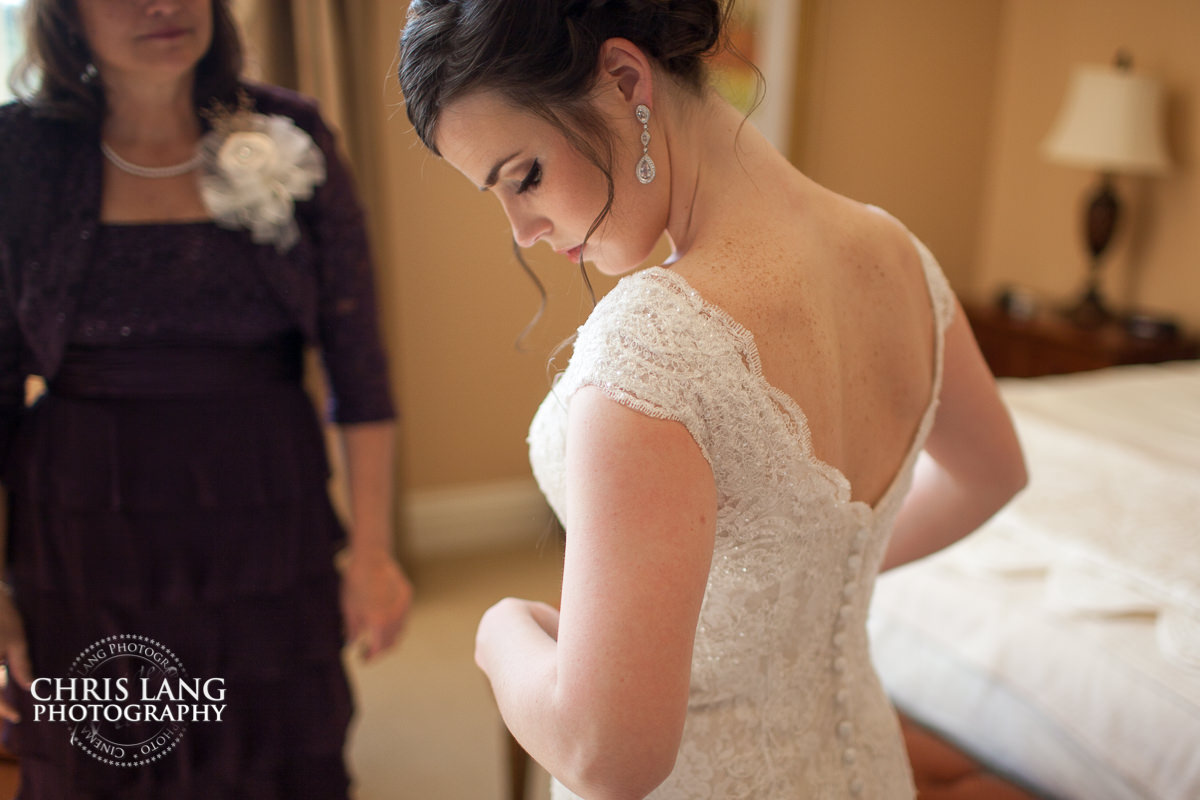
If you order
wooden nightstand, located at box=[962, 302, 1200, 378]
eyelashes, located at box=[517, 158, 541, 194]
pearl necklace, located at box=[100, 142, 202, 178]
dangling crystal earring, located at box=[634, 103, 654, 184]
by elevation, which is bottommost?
wooden nightstand, located at box=[962, 302, 1200, 378]

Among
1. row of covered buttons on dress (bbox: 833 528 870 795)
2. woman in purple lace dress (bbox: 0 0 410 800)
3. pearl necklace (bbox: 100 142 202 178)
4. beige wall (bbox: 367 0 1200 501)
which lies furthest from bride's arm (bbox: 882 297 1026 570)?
beige wall (bbox: 367 0 1200 501)

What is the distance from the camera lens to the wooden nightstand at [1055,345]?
321 centimetres

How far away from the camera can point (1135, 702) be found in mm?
1225

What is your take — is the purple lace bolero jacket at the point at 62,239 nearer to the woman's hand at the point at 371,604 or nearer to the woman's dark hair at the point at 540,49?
the woman's hand at the point at 371,604

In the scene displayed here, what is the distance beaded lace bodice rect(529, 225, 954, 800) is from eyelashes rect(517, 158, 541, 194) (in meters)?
0.11

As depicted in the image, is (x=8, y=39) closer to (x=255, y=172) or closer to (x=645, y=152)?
(x=255, y=172)

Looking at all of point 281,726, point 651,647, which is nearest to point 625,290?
point 651,647

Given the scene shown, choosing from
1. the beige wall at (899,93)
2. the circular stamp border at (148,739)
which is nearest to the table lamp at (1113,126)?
the beige wall at (899,93)

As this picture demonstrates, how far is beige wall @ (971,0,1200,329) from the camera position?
3.33 meters

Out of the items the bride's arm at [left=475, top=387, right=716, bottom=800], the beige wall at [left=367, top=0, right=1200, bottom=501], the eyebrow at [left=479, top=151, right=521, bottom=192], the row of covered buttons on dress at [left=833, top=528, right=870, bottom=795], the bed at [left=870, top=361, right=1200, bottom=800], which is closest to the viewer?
the bride's arm at [left=475, top=387, right=716, bottom=800]

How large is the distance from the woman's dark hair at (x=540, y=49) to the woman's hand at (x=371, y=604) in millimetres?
808

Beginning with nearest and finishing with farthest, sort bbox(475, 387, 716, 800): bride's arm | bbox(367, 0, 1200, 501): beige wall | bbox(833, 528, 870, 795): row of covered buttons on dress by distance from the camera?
bbox(475, 387, 716, 800): bride's arm, bbox(833, 528, 870, 795): row of covered buttons on dress, bbox(367, 0, 1200, 501): beige wall

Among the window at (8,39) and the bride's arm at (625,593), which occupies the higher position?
the window at (8,39)

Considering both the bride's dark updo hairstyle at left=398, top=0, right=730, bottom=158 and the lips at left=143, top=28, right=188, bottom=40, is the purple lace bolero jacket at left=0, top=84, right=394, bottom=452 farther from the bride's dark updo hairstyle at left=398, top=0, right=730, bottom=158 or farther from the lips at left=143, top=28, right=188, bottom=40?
the bride's dark updo hairstyle at left=398, top=0, right=730, bottom=158
